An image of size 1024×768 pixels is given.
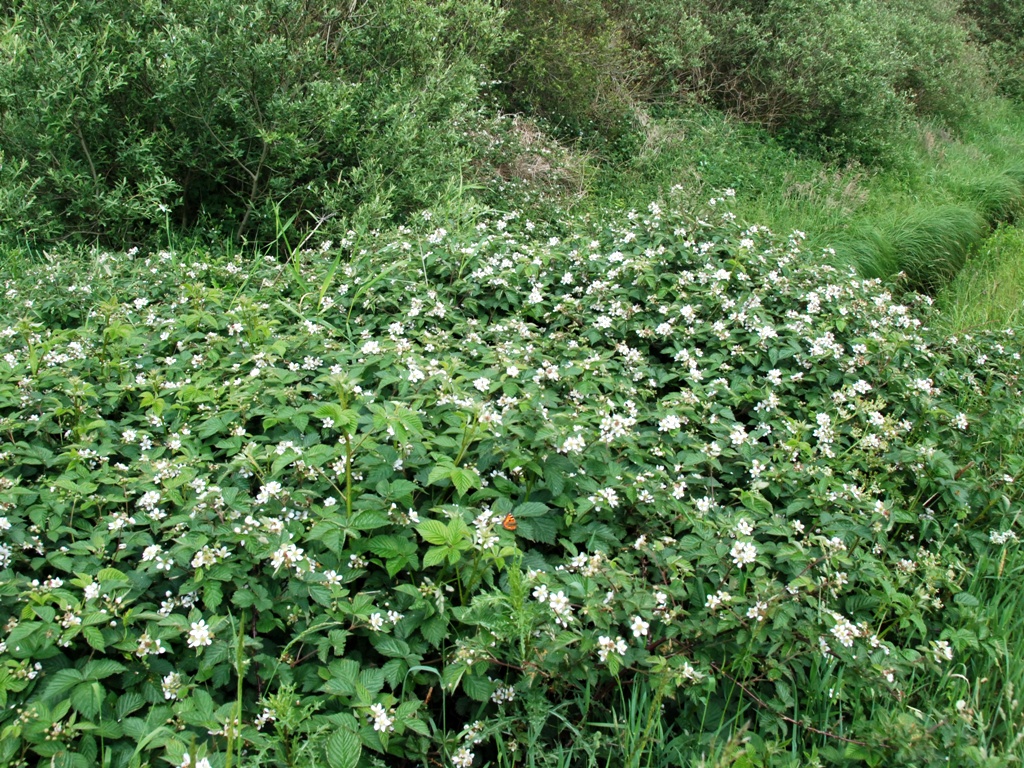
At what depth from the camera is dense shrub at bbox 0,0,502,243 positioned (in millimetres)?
4656

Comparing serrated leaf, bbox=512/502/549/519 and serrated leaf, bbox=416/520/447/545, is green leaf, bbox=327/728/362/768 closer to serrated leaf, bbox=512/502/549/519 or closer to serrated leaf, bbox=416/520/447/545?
serrated leaf, bbox=416/520/447/545

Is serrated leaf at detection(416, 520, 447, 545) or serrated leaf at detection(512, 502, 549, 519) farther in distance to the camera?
serrated leaf at detection(512, 502, 549, 519)

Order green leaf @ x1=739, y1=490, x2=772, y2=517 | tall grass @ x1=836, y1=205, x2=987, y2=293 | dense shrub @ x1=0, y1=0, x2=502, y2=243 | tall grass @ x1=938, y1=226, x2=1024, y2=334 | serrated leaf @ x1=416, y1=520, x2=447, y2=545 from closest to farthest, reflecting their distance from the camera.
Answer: serrated leaf @ x1=416, y1=520, x2=447, y2=545
green leaf @ x1=739, y1=490, x2=772, y2=517
dense shrub @ x1=0, y1=0, x2=502, y2=243
tall grass @ x1=938, y1=226, x2=1024, y2=334
tall grass @ x1=836, y1=205, x2=987, y2=293

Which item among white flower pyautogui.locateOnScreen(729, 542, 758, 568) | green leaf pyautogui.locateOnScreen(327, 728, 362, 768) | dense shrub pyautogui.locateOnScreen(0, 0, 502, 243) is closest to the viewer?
green leaf pyautogui.locateOnScreen(327, 728, 362, 768)

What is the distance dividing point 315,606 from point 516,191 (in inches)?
204

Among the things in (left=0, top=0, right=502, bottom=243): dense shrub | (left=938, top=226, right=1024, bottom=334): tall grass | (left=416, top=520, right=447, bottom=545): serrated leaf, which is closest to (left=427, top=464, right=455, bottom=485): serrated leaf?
(left=416, top=520, right=447, bottom=545): serrated leaf

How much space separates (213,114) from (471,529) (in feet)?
13.2

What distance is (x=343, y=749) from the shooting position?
1675 millimetres

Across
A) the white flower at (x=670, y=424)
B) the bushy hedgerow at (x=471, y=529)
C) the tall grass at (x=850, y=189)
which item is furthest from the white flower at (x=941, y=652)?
the tall grass at (x=850, y=189)

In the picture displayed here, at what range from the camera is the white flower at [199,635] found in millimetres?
1816

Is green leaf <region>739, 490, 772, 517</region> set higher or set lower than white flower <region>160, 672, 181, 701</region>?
higher

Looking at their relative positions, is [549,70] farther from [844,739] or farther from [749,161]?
[844,739]

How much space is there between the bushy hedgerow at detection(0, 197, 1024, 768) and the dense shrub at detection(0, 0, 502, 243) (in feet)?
5.16

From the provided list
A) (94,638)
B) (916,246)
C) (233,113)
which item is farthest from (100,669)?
(916,246)
